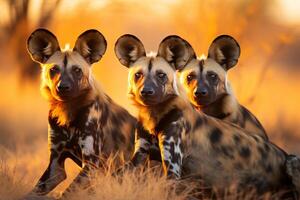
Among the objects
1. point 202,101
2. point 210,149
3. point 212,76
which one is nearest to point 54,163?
point 210,149

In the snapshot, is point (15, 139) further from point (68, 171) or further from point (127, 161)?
point (127, 161)

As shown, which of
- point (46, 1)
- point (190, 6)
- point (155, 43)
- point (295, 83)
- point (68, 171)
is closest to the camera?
point (68, 171)

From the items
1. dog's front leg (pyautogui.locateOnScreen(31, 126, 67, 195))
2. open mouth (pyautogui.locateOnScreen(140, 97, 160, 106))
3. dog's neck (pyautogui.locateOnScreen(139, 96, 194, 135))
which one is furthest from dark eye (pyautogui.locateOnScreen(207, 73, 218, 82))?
dog's front leg (pyautogui.locateOnScreen(31, 126, 67, 195))

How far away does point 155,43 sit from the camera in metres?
34.0

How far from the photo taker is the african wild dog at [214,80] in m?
6.29

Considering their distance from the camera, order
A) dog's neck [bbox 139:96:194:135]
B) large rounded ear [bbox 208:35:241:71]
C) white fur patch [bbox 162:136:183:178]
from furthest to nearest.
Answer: large rounded ear [bbox 208:35:241:71] → dog's neck [bbox 139:96:194:135] → white fur patch [bbox 162:136:183:178]

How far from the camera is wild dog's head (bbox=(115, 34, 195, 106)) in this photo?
541cm

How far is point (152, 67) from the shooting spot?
18.2ft

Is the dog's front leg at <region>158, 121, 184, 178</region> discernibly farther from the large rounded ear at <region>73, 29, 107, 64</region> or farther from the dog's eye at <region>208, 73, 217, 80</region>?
the dog's eye at <region>208, 73, 217, 80</region>

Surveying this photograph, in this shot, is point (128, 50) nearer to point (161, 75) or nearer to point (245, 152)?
point (161, 75)

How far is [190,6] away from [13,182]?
7.64 meters

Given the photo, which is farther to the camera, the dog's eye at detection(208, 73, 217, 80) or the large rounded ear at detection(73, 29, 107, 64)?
the dog's eye at detection(208, 73, 217, 80)

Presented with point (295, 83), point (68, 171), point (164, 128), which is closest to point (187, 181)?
point (164, 128)

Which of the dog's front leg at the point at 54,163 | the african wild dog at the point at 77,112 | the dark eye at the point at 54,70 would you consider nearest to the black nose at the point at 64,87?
the african wild dog at the point at 77,112
